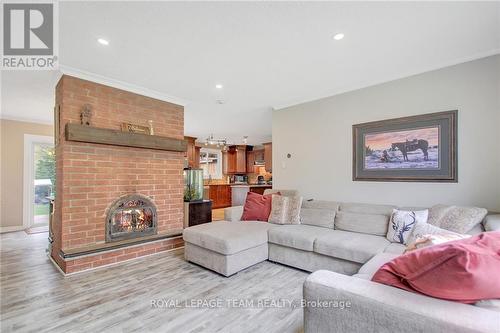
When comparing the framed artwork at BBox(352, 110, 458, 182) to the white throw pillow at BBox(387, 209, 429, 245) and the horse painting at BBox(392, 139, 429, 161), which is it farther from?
the white throw pillow at BBox(387, 209, 429, 245)

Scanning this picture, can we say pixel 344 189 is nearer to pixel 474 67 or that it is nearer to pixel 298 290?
pixel 298 290

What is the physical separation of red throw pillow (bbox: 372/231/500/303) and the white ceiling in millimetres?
1741

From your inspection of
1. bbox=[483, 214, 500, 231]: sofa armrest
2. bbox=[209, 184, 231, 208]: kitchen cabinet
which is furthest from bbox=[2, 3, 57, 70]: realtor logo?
bbox=[209, 184, 231, 208]: kitchen cabinet

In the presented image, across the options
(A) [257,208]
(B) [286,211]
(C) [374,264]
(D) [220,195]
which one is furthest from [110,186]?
(D) [220,195]

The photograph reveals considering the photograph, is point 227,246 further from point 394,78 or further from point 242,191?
point 242,191

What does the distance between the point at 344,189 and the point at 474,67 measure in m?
2.04

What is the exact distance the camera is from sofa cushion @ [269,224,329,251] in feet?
9.36

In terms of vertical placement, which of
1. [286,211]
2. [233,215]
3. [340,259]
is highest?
[286,211]

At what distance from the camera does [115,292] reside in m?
2.43

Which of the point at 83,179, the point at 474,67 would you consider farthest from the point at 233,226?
the point at 474,67

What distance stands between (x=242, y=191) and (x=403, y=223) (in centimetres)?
611

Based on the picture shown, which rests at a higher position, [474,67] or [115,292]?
[474,67]

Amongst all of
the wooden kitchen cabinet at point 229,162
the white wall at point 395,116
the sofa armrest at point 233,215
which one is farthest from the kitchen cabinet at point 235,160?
the sofa armrest at point 233,215

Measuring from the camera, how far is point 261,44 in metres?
2.36
